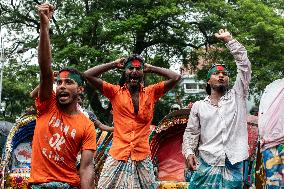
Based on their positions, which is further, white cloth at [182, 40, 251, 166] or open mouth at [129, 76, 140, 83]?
open mouth at [129, 76, 140, 83]

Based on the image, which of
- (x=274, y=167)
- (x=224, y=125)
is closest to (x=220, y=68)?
(x=224, y=125)

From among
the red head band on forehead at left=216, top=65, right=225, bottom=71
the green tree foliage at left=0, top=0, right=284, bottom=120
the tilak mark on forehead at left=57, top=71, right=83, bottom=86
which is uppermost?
the green tree foliage at left=0, top=0, right=284, bottom=120

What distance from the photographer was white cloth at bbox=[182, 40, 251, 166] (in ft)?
15.8

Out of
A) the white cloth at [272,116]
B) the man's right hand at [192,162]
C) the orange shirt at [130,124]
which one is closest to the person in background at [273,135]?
the white cloth at [272,116]

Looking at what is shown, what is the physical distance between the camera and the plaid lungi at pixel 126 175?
207 inches

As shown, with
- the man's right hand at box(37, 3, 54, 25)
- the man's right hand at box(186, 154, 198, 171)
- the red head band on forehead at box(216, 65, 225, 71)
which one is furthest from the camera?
the red head band on forehead at box(216, 65, 225, 71)

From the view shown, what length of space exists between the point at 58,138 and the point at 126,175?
5.81 ft

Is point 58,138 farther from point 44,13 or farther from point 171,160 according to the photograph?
point 171,160

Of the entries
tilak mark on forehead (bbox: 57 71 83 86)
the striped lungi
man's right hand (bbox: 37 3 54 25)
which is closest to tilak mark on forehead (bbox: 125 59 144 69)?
the striped lungi

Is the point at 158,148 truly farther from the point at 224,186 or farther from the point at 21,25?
the point at 21,25

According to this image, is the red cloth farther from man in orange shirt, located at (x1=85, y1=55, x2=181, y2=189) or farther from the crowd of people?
man in orange shirt, located at (x1=85, y1=55, x2=181, y2=189)

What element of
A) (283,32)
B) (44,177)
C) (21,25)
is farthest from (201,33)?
(44,177)

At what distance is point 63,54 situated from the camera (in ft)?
65.3

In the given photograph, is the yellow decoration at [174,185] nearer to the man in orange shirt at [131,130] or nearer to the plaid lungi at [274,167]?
the man in orange shirt at [131,130]
